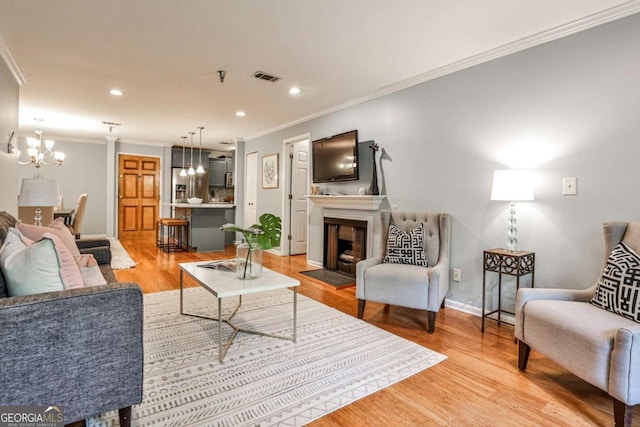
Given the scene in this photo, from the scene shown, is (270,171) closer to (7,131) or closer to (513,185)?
(7,131)

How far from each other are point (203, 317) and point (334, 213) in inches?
93.7

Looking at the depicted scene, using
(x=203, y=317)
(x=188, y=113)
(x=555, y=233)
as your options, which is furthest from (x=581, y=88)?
(x=188, y=113)

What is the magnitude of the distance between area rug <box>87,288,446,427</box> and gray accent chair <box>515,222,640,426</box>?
633 mm

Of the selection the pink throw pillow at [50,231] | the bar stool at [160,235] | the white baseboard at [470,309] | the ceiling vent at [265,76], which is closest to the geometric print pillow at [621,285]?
the white baseboard at [470,309]

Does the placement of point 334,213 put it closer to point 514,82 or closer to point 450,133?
point 450,133

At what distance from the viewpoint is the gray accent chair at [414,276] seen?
105 inches

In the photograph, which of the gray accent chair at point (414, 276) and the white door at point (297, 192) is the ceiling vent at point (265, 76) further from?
the white door at point (297, 192)

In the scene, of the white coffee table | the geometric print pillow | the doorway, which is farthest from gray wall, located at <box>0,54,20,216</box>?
the geometric print pillow

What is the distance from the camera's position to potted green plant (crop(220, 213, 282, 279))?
240 cm

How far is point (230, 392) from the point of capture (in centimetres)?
179

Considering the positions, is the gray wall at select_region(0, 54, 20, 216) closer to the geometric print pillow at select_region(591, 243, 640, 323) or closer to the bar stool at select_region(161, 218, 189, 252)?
the bar stool at select_region(161, 218, 189, 252)

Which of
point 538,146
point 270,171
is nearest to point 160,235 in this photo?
point 270,171

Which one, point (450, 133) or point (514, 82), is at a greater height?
point (514, 82)

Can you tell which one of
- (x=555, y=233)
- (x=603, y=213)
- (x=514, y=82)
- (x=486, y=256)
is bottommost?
(x=486, y=256)
